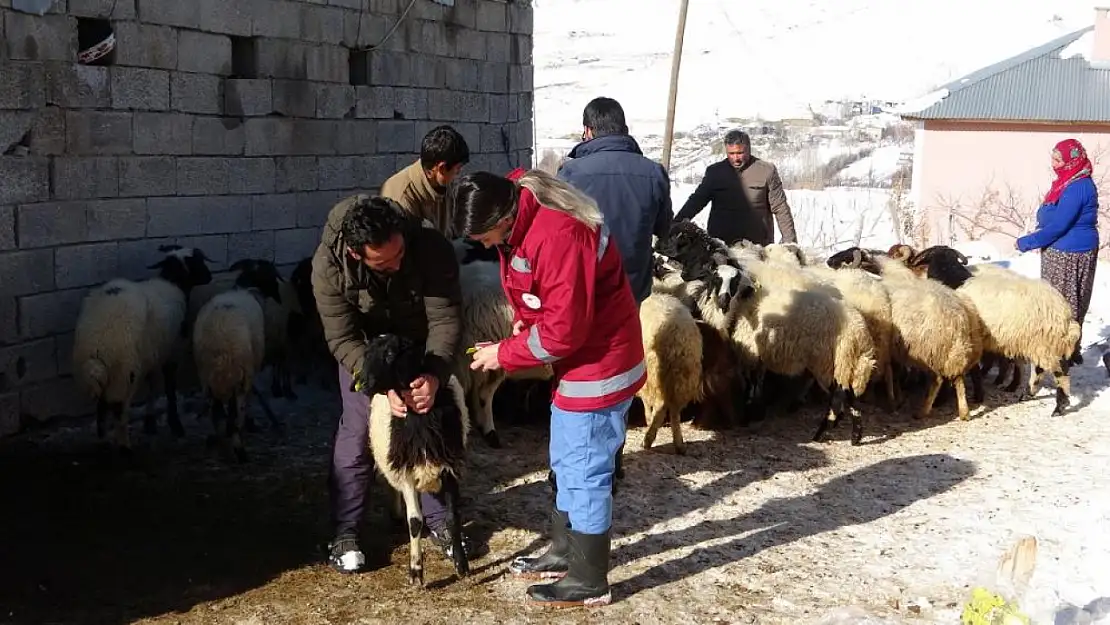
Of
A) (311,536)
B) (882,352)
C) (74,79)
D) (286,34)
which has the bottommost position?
(311,536)

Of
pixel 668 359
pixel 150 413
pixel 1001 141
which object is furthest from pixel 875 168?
pixel 150 413

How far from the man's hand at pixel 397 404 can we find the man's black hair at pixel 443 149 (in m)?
1.59

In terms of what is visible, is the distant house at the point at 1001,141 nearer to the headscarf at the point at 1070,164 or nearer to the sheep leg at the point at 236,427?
the headscarf at the point at 1070,164

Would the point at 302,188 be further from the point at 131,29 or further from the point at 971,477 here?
the point at 971,477

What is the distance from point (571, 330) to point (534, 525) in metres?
1.93

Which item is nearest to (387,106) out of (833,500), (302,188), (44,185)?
(302,188)

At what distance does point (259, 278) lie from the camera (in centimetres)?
757

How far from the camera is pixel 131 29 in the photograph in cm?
720

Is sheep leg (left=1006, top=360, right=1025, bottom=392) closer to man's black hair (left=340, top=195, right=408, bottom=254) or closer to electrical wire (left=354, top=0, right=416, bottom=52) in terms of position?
electrical wire (left=354, top=0, right=416, bottom=52)

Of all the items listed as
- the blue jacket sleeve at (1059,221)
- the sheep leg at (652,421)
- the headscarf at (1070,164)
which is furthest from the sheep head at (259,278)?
the headscarf at (1070,164)

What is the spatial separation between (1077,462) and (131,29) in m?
6.95

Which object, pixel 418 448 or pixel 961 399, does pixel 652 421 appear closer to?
pixel 418 448

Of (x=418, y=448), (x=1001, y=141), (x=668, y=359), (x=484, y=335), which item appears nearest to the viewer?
(x=418, y=448)

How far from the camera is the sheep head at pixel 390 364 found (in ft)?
13.9
